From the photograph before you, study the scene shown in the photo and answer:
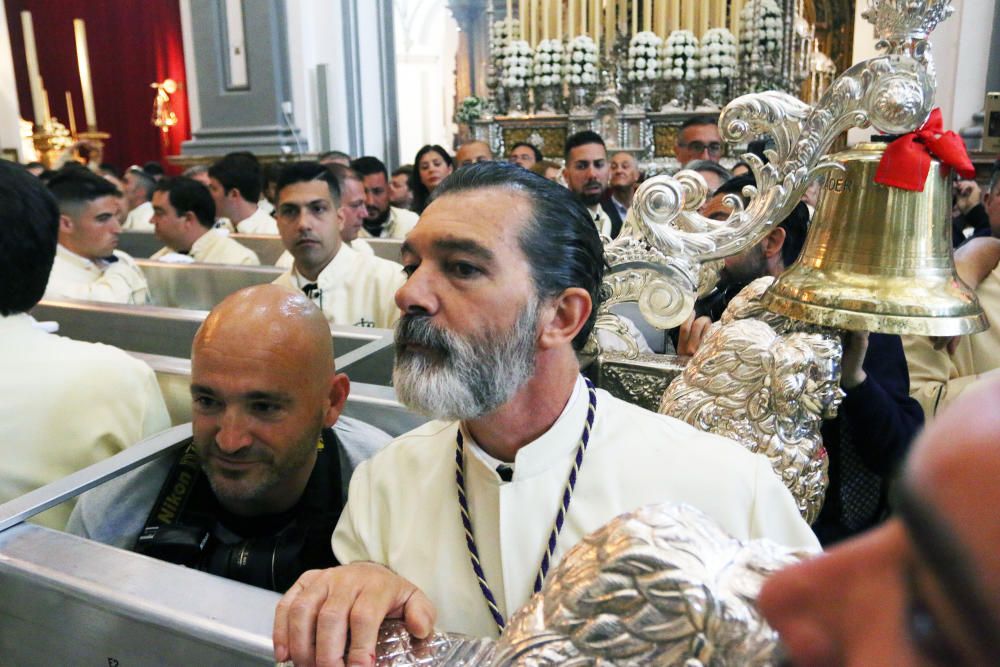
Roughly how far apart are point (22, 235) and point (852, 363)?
1.71 meters

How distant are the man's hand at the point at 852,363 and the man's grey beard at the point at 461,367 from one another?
601 mm

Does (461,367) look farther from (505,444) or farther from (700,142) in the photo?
(700,142)

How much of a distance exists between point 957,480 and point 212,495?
1538 mm

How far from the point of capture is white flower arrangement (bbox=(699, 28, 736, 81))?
6.84 meters

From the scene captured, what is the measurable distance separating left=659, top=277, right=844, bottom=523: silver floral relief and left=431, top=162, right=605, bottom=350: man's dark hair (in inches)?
9.6

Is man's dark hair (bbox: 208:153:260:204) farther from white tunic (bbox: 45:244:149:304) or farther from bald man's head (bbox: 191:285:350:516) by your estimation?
bald man's head (bbox: 191:285:350:516)

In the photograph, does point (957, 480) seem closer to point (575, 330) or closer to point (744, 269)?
point (575, 330)

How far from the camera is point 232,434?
1385 millimetres

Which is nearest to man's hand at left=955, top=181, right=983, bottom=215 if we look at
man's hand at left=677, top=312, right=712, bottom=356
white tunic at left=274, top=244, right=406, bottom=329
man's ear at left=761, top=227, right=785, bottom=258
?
man's ear at left=761, top=227, right=785, bottom=258

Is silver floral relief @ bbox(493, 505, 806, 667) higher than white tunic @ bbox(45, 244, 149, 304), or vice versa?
silver floral relief @ bbox(493, 505, 806, 667)

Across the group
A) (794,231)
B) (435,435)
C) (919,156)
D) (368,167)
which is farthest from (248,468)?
(368,167)

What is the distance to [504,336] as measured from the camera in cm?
108

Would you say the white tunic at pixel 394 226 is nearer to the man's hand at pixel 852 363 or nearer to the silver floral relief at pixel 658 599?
the man's hand at pixel 852 363

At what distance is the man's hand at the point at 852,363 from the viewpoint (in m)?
1.30
